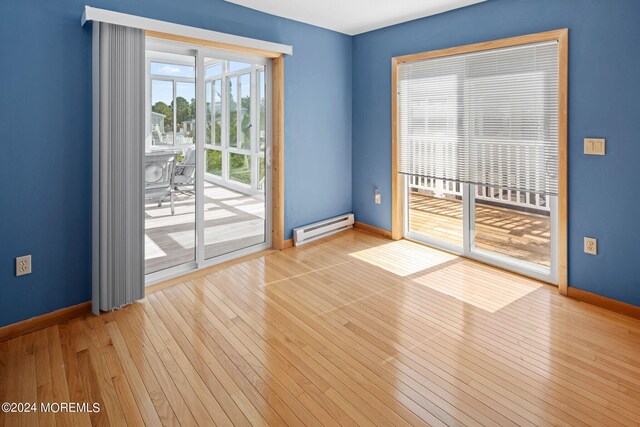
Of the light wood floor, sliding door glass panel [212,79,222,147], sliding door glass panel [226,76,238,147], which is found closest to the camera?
the light wood floor

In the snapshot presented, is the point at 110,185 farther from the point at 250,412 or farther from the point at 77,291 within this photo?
the point at 250,412

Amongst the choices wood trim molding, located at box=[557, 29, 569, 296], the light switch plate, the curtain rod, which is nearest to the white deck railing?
wood trim molding, located at box=[557, 29, 569, 296]

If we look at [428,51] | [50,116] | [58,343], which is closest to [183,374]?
[58,343]

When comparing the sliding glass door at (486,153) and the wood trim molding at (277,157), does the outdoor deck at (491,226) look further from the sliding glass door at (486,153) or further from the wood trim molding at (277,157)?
the wood trim molding at (277,157)

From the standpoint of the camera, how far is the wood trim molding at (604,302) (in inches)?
114

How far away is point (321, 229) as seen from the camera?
15.9 feet

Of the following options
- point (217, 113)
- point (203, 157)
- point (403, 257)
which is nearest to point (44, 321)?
point (203, 157)

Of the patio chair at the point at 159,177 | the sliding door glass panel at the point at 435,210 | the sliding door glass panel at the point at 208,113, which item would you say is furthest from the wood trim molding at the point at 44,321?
the sliding door glass panel at the point at 435,210

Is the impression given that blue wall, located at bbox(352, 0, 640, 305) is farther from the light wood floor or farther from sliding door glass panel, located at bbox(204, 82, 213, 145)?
sliding door glass panel, located at bbox(204, 82, 213, 145)

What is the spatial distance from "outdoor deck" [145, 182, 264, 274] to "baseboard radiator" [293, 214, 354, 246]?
43 cm

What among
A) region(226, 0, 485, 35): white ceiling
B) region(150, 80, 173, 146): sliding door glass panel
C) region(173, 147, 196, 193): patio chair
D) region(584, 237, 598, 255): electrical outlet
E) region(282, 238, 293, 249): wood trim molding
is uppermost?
region(226, 0, 485, 35): white ceiling

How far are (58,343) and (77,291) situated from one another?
0.49m

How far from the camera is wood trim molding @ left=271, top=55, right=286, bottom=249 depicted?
4.21 metres

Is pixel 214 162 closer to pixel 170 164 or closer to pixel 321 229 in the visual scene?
pixel 170 164
